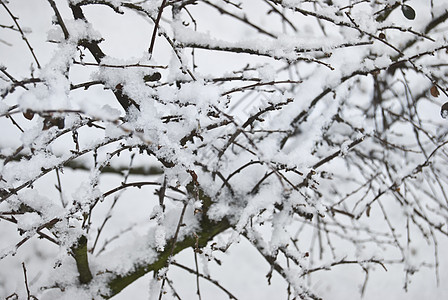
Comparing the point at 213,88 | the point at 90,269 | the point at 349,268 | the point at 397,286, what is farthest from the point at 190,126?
the point at 397,286

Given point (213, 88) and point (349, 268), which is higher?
point (349, 268)

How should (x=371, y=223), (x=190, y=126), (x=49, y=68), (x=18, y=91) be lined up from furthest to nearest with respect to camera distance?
1. (x=371, y=223)
2. (x=18, y=91)
3. (x=190, y=126)
4. (x=49, y=68)

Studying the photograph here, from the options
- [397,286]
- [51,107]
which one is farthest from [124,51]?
[397,286]

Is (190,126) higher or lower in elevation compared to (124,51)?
lower

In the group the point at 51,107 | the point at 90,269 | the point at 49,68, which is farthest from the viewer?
the point at 90,269

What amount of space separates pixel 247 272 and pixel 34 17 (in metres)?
3.13

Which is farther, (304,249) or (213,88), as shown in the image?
(304,249)

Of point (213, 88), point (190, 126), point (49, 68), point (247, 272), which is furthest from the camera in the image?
point (247, 272)

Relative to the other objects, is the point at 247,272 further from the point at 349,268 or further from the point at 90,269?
the point at 90,269

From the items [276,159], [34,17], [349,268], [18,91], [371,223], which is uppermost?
[34,17]

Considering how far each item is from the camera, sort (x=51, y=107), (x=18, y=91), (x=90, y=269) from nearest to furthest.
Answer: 1. (x=51, y=107)
2. (x=90, y=269)
3. (x=18, y=91)

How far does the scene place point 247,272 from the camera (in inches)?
134

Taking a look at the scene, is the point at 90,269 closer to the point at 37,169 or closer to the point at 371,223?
the point at 37,169

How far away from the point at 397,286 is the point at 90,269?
319cm
